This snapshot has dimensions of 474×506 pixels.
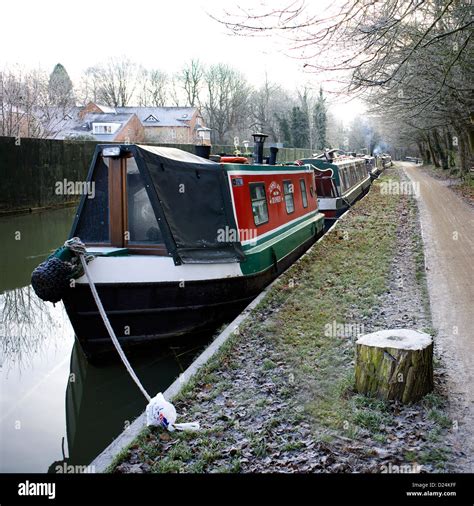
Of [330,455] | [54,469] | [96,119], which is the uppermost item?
[96,119]

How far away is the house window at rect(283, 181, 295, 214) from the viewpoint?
10634 millimetres

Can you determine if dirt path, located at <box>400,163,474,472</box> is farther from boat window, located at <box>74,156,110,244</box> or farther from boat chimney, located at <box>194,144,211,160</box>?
boat window, located at <box>74,156,110,244</box>

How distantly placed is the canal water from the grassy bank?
932 millimetres

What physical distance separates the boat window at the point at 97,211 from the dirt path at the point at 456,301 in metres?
4.15

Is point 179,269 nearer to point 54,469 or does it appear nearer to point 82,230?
point 82,230

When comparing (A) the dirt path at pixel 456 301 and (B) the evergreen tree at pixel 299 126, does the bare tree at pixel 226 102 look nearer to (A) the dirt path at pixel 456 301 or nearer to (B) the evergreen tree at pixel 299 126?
(B) the evergreen tree at pixel 299 126

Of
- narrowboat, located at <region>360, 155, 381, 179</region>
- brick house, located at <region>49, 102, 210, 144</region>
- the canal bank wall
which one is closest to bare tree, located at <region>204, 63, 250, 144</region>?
brick house, located at <region>49, 102, 210, 144</region>

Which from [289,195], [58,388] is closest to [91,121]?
[289,195]

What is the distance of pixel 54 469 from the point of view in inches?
181

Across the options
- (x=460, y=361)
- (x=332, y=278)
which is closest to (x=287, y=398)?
(x=460, y=361)

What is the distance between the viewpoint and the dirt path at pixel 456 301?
4.10 metres

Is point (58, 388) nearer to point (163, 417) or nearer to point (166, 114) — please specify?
point (163, 417)

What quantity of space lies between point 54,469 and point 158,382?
1.79 m

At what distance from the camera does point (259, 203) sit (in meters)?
8.77
